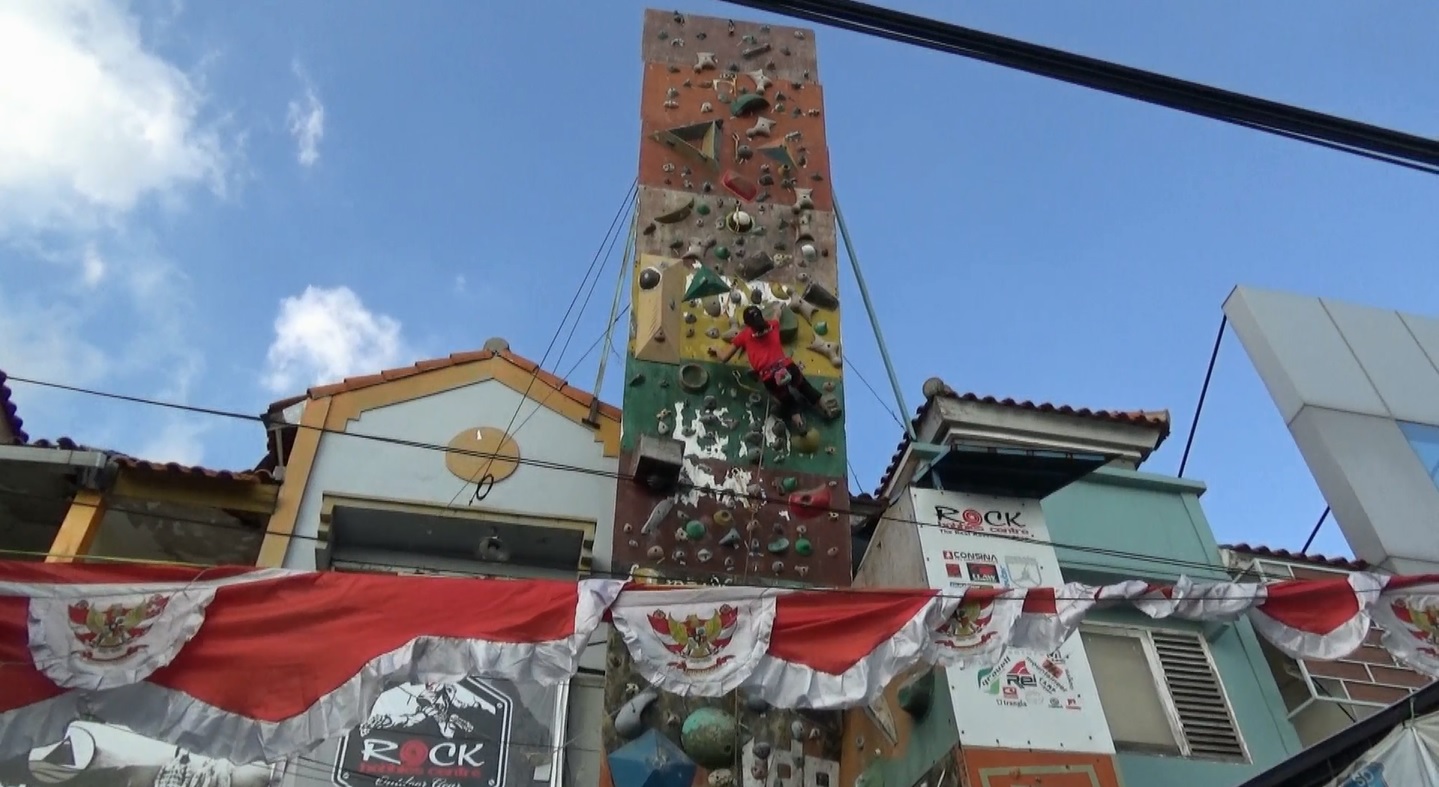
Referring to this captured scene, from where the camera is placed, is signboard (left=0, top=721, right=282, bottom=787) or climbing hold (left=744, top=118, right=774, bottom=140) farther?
climbing hold (left=744, top=118, right=774, bottom=140)

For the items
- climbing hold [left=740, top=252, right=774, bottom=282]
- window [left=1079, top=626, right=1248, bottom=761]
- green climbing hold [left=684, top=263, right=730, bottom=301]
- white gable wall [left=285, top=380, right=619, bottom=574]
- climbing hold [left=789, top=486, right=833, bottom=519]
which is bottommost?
window [left=1079, top=626, right=1248, bottom=761]

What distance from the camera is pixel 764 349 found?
1136 cm

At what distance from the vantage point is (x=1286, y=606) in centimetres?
797

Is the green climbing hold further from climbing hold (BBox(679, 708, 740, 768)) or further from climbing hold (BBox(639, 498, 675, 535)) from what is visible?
climbing hold (BBox(679, 708, 740, 768))

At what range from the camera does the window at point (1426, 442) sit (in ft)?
41.0

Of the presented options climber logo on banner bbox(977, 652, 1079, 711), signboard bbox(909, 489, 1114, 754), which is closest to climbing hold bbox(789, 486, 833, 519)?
signboard bbox(909, 489, 1114, 754)

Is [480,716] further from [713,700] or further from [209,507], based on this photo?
[209,507]

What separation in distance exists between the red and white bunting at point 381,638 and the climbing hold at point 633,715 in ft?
7.58

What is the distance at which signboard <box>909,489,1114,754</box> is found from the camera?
8484mm

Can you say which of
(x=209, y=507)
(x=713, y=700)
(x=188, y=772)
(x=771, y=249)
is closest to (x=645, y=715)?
(x=713, y=700)

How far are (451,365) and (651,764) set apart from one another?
4909 mm

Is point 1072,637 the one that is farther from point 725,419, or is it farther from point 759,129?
point 759,129

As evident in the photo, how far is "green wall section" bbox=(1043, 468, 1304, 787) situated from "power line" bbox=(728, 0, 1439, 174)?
191 inches

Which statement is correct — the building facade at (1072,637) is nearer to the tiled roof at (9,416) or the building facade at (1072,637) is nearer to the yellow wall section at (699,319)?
the yellow wall section at (699,319)
